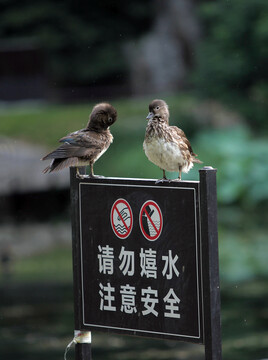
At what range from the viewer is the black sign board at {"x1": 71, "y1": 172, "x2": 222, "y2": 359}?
3.93 m

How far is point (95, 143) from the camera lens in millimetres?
4758

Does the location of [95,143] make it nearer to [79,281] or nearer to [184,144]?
[184,144]

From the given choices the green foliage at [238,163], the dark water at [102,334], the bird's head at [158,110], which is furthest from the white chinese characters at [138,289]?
the green foliage at [238,163]

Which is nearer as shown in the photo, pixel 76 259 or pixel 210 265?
pixel 210 265

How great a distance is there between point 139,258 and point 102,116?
89 centimetres

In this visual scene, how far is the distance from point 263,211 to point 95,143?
1432 centimetres

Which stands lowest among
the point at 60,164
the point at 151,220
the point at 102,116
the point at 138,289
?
the point at 138,289

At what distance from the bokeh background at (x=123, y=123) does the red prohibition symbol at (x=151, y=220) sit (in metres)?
5.94

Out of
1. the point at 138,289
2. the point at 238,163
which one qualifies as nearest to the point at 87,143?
the point at 138,289

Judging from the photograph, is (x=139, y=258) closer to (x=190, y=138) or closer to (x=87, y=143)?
(x=87, y=143)

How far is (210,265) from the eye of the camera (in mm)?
3852

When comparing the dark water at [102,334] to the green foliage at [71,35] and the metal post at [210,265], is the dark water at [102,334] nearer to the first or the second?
the metal post at [210,265]

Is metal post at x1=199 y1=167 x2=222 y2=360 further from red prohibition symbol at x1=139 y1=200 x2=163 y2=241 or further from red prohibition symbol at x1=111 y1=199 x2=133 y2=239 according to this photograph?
red prohibition symbol at x1=111 y1=199 x2=133 y2=239

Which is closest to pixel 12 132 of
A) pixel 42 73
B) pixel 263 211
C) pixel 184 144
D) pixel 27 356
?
pixel 42 73
